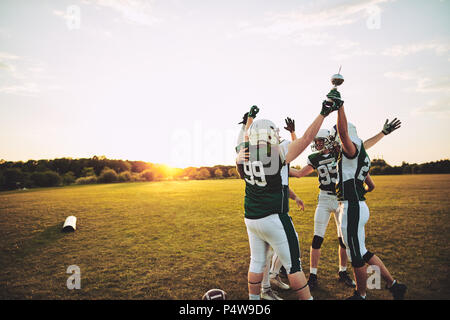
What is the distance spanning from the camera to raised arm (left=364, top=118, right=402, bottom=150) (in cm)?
453

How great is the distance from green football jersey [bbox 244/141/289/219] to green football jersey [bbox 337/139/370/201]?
137 cm

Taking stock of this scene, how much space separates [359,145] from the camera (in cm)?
400

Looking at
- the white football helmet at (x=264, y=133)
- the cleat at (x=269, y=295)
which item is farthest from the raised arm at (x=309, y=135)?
the cleat at (x=269, y=295)

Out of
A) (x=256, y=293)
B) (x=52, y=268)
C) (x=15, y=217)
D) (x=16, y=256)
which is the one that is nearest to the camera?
(x=256, y=293)

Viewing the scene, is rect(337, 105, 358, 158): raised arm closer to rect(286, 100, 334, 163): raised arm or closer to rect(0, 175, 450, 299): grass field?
rect(286, 100, 334, 163): raised arm

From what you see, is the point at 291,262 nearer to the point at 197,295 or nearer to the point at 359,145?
the point at 359,145

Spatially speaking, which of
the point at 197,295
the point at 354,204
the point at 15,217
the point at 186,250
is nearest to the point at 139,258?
the point at 186,250

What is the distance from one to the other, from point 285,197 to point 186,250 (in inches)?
203

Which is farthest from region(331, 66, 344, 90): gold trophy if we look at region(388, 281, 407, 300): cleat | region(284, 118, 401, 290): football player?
region(388, 281, 407, 300): cleat

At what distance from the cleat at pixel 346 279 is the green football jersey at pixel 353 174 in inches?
80.6

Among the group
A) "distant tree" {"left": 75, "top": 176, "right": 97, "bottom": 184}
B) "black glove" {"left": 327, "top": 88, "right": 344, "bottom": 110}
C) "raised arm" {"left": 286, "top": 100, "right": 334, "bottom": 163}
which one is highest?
"black glove" {"left": 327, "top": 88, "right": 344, "bottom": 110}

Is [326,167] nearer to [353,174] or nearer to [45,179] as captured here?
[353,174]

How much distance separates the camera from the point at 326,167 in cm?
515

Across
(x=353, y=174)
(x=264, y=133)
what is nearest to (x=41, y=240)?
(x=264, y=133)
